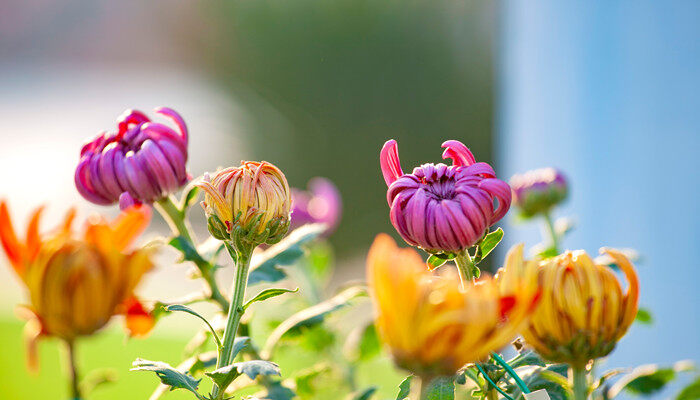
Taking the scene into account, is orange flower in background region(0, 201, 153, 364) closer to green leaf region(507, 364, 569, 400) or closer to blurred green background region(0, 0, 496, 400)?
green leaf region(507, 364, 569, 400)

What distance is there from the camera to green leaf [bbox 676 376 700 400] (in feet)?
1.40

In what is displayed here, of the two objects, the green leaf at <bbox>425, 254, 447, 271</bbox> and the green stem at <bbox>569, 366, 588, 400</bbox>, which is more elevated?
the green leaf at <bbox>425, 254, 447, 271</bbox>

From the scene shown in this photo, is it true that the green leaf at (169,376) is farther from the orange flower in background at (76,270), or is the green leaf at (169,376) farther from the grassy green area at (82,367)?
the grassy green area at (82,367)

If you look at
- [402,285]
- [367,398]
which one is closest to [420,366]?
[402,285]

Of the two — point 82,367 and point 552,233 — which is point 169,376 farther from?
point 82,367

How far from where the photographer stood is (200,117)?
14.0 feet

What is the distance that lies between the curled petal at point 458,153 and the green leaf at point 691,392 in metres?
0.21

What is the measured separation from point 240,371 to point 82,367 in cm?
101

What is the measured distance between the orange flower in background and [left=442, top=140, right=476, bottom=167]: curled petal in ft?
0.47

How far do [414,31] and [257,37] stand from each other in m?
1.25

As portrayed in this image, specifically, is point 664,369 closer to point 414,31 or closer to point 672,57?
point 672,57

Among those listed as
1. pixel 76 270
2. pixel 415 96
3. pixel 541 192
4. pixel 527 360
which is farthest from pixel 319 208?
pixel 415 96

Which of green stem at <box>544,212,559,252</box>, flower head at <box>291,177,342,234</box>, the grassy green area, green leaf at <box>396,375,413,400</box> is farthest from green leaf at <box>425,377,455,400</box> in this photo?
the grassy green area

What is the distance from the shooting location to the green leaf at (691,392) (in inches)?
16.8
